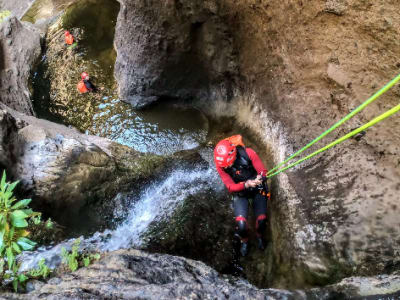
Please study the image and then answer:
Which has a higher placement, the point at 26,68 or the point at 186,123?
the point at 26,68

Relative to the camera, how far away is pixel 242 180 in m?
4.45

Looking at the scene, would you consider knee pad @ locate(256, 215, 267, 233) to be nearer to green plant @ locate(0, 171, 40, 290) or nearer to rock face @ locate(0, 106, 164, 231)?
rock face @ locate(0, 106, 164, 231)

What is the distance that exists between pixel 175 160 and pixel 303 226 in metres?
2.85

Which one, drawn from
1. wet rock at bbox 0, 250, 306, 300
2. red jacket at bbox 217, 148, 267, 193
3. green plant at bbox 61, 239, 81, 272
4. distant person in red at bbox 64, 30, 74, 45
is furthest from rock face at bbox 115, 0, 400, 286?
distant person in red at bbox 64, 30, 74, 45

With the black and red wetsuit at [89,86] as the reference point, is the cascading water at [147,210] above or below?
below

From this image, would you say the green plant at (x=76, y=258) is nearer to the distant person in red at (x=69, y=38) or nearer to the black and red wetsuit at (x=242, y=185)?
the black and red wetsuit at (x=242, y=185)

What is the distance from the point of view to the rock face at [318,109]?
117 inches

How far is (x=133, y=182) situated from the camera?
5.16m

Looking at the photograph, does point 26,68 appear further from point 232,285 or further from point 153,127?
point 232,285

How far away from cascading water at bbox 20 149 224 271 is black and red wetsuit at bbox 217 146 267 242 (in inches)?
32.6

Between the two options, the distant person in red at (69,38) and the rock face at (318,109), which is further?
the distant person in red at (69,38)

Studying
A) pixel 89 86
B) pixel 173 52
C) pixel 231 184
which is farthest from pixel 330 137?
pixel 89 86

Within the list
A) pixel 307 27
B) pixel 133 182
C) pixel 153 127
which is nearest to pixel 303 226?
pixel 307 27

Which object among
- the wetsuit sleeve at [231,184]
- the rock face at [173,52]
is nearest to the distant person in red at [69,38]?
the rock face at [173,52]
